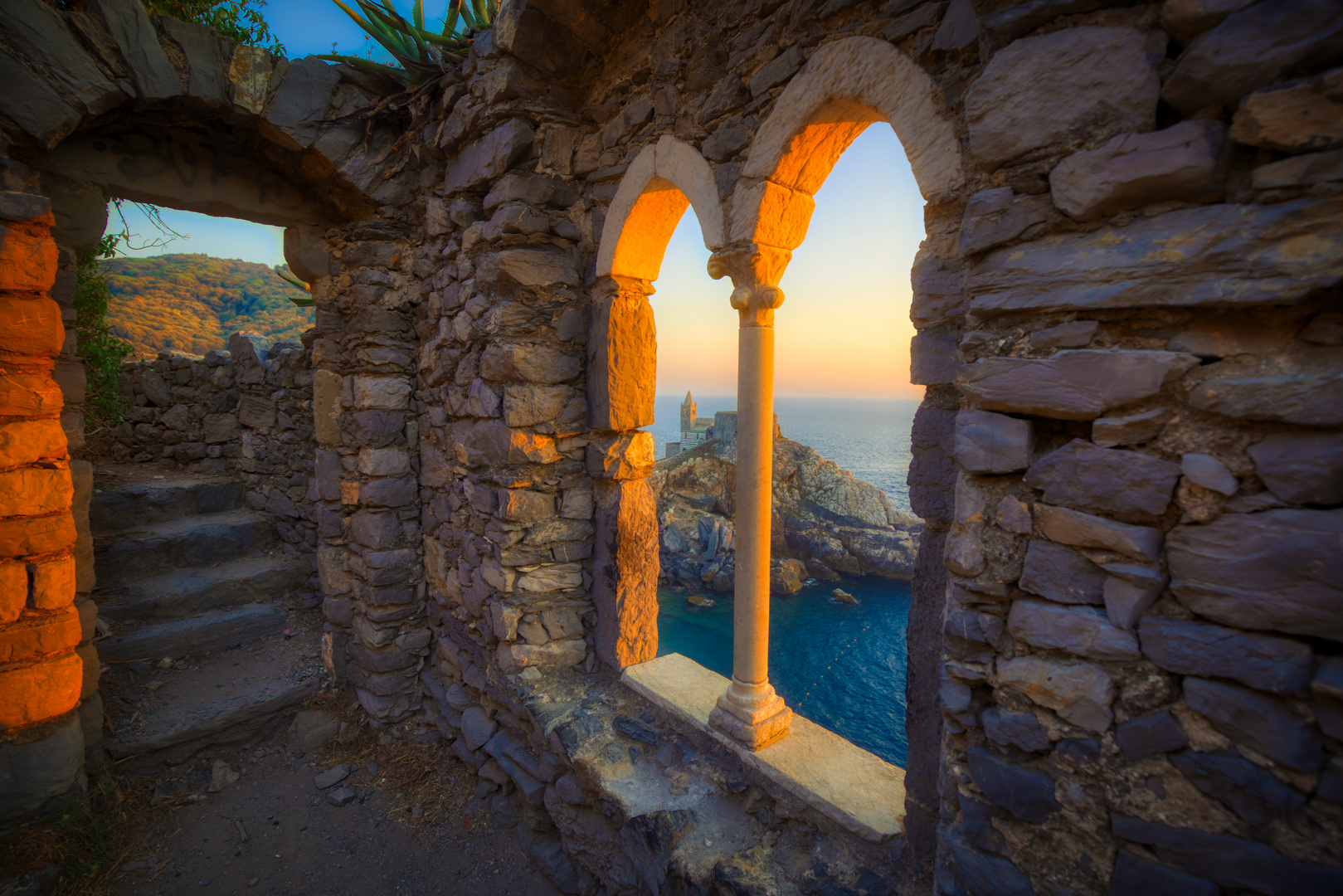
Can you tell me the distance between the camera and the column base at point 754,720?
2.34m

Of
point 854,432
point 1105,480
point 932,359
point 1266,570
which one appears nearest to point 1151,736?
point 1266,570

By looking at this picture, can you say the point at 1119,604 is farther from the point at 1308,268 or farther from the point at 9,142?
the point at 9,142

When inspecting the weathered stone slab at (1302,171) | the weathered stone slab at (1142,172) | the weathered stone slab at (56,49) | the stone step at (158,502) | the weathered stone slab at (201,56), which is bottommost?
the stone step at (158,502)

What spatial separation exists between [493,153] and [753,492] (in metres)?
2.20

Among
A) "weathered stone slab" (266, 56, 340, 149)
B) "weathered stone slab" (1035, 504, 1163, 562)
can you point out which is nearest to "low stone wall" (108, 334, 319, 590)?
"weathered stone slab" (266, 56, 340, 149)

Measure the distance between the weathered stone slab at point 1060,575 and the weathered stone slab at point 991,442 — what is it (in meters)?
0.18

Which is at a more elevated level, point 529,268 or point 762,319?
point 529,268

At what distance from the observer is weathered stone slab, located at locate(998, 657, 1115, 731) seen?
1.15m

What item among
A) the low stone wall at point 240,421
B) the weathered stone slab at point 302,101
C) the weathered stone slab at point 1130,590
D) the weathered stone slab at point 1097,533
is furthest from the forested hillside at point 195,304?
the weathered stone slab at point 1130,590

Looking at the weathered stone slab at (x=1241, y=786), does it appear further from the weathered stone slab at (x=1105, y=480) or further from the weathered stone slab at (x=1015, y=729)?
the weathered stone slab at (x=1105, y=480)

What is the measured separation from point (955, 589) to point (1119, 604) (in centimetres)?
31

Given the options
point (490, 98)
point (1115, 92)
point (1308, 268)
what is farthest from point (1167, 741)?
point (490, 98)

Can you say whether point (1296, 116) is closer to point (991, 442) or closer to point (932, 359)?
point (991, 442)

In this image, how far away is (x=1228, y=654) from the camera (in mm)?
1022
